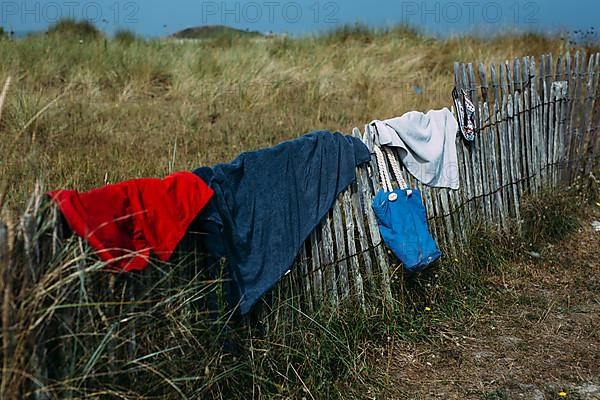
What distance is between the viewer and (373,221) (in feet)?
15.4

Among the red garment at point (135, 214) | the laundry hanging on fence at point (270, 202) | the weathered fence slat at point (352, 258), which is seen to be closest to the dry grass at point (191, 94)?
the laundry hanging on fence at point (270, 202)

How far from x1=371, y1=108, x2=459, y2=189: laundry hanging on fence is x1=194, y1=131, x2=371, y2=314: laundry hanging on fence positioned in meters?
Answer: 0.44

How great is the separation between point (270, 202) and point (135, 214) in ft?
3.19

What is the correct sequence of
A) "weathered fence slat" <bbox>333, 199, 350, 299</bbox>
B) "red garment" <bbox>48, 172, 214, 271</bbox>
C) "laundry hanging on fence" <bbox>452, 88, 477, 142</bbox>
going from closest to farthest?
"red garment" <bbox>48, 172, 214, 271</bbox> < "weathered fence slat" <bbox>333, 199, 350, 299</bbox> < "laundry hanging on fence" <bbox>452, 88, 477, 142</bbox>

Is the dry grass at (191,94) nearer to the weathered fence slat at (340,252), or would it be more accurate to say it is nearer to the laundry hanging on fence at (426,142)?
the weathered fence slat at (340,252)

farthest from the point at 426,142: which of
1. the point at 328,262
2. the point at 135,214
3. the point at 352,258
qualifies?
the point at 135,214

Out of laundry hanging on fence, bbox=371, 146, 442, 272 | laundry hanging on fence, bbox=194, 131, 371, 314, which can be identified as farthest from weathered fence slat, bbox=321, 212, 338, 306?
laundry hanging on fence, bbox=371, 146, 442, 272

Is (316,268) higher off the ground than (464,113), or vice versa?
(464,113)

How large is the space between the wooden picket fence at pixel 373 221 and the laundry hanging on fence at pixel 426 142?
88mm

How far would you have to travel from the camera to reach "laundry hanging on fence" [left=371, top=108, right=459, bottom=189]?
4.81m

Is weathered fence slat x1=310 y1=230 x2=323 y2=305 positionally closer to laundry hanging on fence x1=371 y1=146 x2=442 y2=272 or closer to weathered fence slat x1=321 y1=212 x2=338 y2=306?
weathered fence slat x1=321 y1=212 x2=338 y2=306

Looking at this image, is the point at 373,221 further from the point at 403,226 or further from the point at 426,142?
the point at 426,142

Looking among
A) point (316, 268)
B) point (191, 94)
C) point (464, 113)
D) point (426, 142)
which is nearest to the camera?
point (316, 268)

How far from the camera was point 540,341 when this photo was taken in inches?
185
